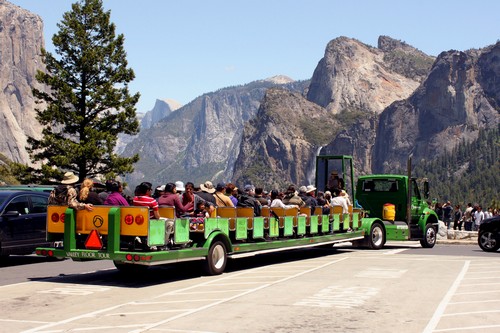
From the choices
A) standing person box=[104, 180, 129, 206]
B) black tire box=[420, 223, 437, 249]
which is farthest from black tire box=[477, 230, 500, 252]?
standing person box=[104, 180, 129, 206]

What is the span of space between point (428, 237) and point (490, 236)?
6.91ft

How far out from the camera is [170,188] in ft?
53.1

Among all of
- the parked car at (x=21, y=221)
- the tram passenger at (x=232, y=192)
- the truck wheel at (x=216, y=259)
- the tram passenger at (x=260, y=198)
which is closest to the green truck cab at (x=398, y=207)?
the tram passenger at (x=260, y=198)

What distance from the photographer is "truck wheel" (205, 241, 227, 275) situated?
1581cm

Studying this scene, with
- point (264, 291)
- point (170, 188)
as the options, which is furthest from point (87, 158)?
point (264, 291)

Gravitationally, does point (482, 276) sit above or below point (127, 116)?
below

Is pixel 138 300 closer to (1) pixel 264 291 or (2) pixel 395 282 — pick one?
(1) pixel 264 291

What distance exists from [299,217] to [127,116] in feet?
103

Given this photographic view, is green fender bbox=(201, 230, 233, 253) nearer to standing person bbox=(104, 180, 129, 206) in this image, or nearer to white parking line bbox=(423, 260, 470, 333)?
standing person bbox=(104, 180, 129, 206)

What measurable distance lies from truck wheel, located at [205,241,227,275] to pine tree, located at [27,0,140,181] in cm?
3197

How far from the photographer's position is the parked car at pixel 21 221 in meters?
18.6

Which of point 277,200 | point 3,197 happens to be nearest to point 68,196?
point 3,197

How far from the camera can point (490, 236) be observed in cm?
2495

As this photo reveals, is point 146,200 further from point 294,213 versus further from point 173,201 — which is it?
point 294,213
